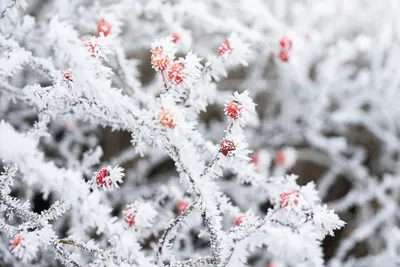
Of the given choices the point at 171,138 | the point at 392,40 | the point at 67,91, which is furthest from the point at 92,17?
the point at 392,40

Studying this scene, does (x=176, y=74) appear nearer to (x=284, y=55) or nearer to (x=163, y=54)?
(x=163, y=54)

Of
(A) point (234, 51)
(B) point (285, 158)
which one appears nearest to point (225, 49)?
(A) point (234, 51)

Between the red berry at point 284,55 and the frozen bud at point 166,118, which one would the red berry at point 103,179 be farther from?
the red berry at point 284,55

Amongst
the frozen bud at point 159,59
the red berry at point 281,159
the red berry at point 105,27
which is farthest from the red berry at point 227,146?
the red berry at point 281,159

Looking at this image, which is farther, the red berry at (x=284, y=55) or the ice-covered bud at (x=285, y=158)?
the ice-covered bud at (x=285, y=158)

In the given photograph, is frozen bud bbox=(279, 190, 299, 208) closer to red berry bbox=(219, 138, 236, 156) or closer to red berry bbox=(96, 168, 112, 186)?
red berry bbox=(219, 138, 236, 156)

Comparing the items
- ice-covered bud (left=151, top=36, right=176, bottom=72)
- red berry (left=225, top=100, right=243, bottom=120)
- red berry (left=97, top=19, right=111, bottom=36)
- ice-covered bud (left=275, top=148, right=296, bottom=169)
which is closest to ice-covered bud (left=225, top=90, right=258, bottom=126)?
red berry (left=225, top=100, right=243, bottom=120)
